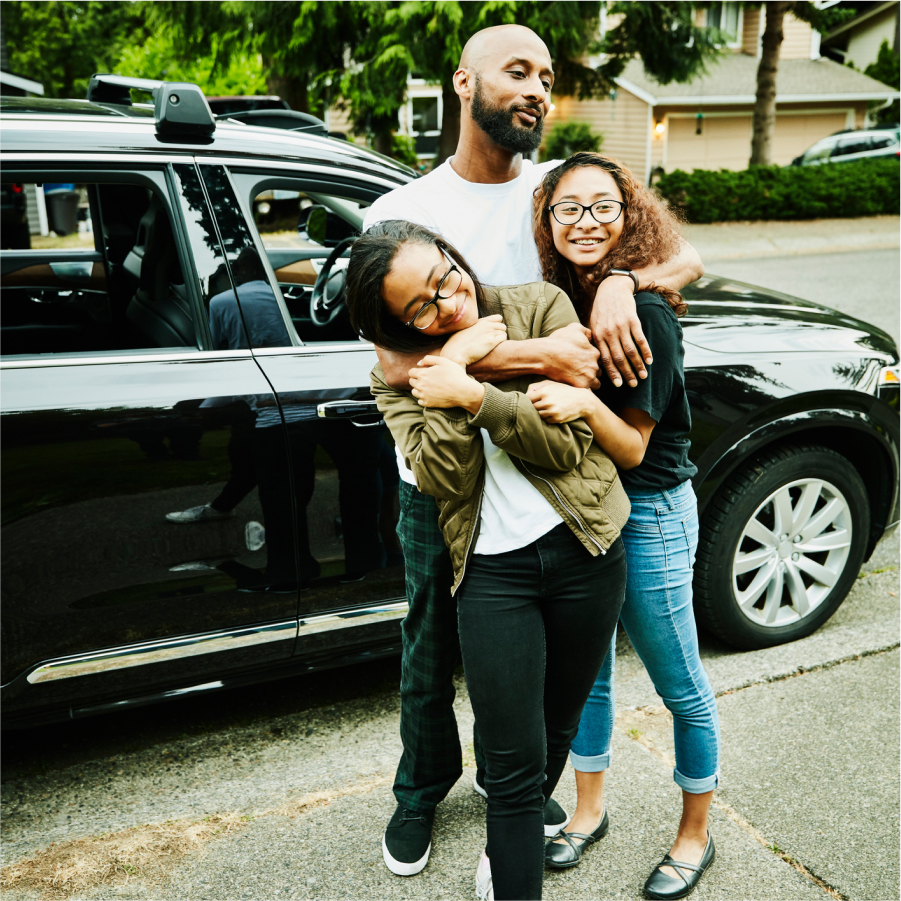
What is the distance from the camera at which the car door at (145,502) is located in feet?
7.69

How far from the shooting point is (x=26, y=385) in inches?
92.2

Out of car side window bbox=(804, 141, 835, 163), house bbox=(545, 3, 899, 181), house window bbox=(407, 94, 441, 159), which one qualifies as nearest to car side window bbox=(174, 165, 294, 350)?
car side window bbox=(804, 141, 835, 163)

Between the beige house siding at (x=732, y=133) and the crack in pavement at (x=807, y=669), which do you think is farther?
the beige house siding at (x=732, y=133)

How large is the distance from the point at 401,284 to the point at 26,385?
1.17m

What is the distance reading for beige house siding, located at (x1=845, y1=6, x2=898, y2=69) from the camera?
35188 mm

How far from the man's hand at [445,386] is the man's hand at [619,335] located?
0.27 metres

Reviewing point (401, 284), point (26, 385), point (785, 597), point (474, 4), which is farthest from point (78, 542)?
point (474, 4)

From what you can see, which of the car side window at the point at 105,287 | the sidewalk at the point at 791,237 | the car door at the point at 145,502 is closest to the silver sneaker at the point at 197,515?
the car door at the point at 145,502

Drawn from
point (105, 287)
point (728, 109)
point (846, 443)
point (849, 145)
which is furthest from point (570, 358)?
point (728, 109)

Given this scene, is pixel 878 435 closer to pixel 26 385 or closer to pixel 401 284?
pixel 401 284

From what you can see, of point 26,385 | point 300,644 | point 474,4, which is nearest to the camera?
point 26,385

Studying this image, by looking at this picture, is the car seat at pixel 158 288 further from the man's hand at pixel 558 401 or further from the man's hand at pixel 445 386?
the man's hand at pixel 558 401

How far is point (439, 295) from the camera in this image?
1757 millimetres

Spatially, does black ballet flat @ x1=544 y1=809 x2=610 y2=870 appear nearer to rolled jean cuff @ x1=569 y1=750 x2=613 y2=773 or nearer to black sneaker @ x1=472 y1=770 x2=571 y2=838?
black sneaker @ x1=472 y1=770 x2=571 y2=838
